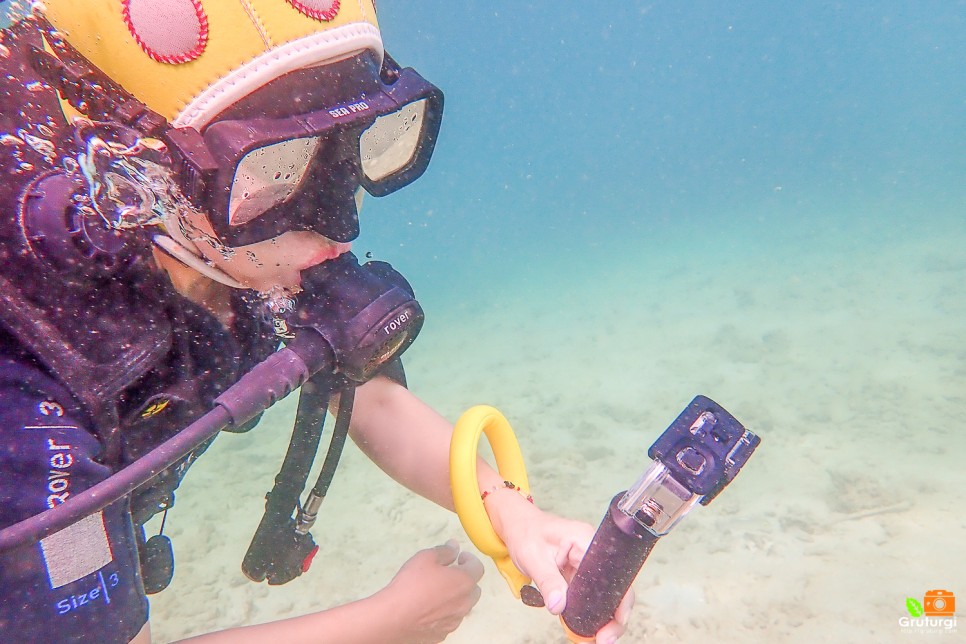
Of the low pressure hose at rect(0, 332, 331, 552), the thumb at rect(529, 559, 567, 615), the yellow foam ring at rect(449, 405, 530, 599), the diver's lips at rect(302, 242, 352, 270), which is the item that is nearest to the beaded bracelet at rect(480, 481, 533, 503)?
the yellow foam ring at rect(449, 405, 530, 599)

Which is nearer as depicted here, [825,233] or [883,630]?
[883,630]

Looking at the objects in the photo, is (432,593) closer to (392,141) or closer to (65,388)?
(65,388)

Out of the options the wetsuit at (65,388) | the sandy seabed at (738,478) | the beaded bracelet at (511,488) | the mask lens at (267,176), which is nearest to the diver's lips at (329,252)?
the mask lens at (267,176)

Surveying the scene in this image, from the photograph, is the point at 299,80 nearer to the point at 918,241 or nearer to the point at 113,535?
the point at 113,535

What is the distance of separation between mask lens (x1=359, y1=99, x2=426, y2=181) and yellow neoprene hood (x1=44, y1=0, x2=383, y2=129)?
42 cm

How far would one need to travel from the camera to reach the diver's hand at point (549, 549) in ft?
4.22

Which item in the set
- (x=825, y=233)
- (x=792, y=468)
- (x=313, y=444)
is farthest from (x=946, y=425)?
(x=825, y=233)

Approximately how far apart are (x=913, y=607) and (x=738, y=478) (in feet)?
6.95

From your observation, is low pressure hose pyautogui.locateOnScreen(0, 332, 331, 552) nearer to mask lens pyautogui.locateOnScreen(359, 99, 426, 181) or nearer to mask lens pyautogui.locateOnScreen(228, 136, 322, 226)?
mask lens pyautogui.locateOnScreen(228, 136, 322, 226)

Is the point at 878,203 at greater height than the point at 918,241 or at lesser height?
lesser

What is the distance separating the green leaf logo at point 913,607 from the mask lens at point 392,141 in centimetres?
423

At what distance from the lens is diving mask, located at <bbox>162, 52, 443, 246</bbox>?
124 cm

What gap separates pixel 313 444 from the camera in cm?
187

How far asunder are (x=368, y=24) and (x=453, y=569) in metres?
1.82
